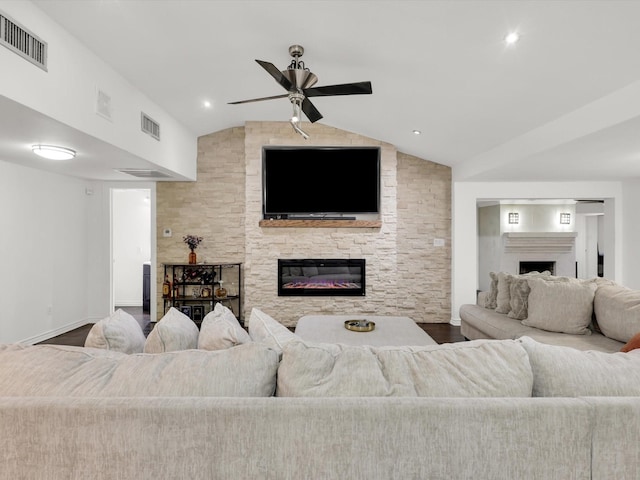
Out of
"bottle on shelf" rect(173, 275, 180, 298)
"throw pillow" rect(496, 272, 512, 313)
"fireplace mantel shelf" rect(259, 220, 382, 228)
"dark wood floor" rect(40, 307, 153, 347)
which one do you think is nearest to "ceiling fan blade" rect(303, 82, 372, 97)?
"throw pillow" rect(496, 272, 512, 313)

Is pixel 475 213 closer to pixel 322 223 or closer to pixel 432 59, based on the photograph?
pixel 322 223

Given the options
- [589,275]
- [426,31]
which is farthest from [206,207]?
[589,275]

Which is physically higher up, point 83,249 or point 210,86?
point 210,86

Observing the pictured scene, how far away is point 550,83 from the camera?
2629 mm

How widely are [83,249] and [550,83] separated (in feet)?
19.3

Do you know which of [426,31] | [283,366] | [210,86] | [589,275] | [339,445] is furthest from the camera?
[589,275]

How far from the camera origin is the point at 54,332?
4.58 metres

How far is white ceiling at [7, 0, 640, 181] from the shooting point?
85.2 inches

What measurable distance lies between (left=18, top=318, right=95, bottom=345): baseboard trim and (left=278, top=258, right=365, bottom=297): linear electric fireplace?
2.87 m

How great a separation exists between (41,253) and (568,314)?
5.64 m

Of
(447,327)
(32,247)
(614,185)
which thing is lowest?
(447,327)

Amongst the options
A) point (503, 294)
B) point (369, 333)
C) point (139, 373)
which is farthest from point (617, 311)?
point (139, 373)

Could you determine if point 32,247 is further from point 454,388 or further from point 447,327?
point 447,327

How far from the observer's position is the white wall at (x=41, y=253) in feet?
12.8
